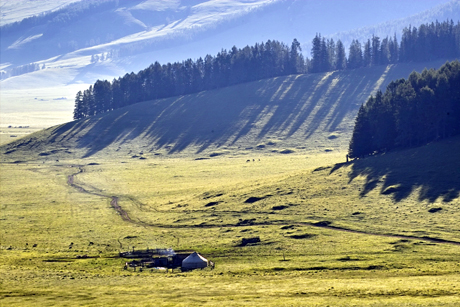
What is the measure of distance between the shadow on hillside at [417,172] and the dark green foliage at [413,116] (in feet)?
19.3

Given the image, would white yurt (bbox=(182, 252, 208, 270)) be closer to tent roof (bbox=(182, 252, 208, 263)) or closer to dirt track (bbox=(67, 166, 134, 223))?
tent roof (bbox=(182, 252, 208, 263))

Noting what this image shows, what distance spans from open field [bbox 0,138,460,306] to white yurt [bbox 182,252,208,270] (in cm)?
238

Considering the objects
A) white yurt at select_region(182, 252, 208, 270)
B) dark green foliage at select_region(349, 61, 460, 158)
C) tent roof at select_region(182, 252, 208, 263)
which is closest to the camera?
white yurt at select_region(182, 252, 208, 270)

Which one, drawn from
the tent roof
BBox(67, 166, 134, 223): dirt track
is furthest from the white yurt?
BBox(67, 166, 134, 223): dirt track

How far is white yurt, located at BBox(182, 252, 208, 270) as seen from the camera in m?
74.1

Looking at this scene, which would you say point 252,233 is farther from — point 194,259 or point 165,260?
point 194,259

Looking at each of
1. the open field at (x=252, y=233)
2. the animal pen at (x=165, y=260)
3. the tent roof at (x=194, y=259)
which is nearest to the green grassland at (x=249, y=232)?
the open field at (x=252, y=233)

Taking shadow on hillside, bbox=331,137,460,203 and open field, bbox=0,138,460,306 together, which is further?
shadow on hillside, bbox=331,137,460,203

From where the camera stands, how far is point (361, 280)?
63.2 meters

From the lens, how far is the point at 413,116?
12950 centimetres

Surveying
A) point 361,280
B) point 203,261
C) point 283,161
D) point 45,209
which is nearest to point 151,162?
point 283,161

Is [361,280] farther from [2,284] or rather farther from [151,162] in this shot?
[151,162]

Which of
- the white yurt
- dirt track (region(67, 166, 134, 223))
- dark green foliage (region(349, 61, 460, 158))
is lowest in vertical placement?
the white yurt

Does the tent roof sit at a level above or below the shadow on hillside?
below
